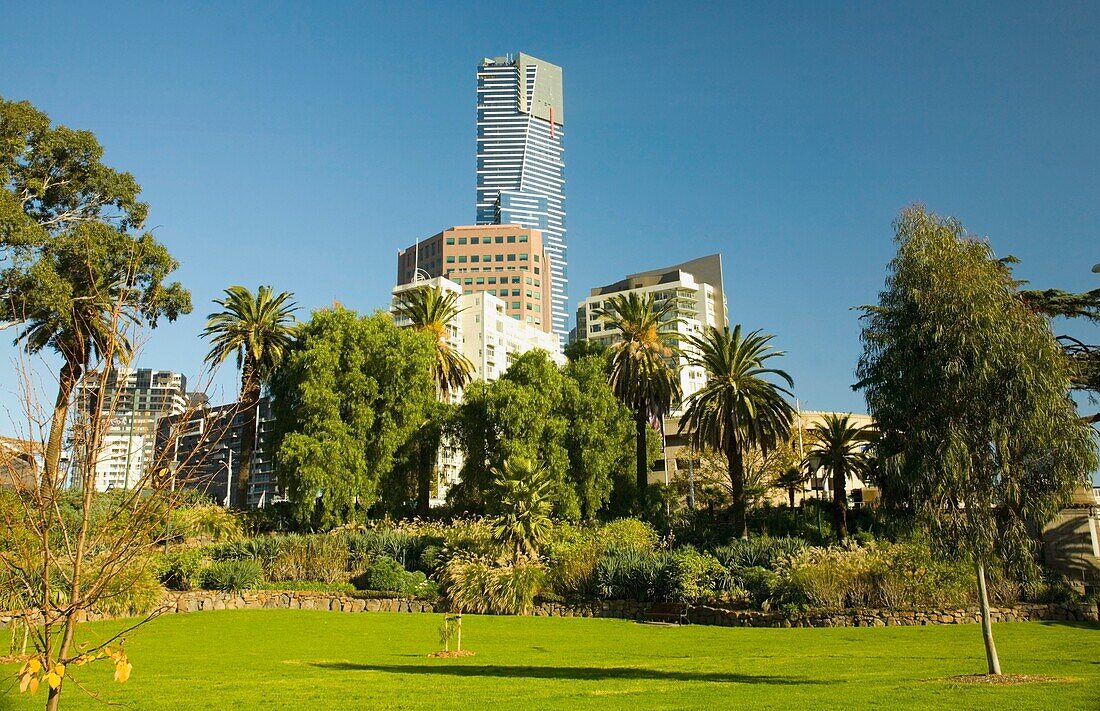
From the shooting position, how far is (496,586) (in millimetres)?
34219

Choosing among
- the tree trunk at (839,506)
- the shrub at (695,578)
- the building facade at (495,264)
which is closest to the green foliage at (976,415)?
the shrub at (695,578)

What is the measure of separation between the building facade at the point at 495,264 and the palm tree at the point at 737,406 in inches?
5074

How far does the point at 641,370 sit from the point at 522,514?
1983cm

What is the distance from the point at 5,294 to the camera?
3688cm

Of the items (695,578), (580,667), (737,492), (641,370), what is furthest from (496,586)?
(641,370)

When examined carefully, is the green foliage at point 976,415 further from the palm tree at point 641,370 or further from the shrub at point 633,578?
the palm tree at point 641,370

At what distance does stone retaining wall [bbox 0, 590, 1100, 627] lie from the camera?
95.3 feet

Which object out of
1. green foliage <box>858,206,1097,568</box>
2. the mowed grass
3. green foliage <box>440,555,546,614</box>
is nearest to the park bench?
the mowed grass

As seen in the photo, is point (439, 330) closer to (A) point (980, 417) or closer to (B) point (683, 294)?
(A) point (980, 417)

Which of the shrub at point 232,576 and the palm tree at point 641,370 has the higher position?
the palm tree at point 641,370

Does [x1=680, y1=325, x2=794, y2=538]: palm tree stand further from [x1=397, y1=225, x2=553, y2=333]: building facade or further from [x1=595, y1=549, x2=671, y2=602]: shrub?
[x1=397, y1=225, x2=553, y2=333]: building facade

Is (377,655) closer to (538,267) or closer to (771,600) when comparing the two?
(771,600)

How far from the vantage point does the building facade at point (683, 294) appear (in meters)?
140

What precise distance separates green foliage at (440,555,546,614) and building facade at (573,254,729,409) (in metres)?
98.6
